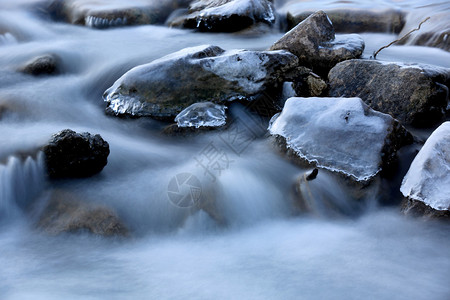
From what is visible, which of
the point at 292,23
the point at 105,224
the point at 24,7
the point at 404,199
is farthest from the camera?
the point at 24,7

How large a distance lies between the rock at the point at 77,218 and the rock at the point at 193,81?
1714 mm

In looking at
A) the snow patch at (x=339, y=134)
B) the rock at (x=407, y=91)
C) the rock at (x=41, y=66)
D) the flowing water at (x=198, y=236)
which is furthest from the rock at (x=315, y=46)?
the rock at (x=41, y=66)

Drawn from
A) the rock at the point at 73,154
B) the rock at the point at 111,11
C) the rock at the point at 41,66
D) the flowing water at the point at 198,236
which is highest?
the rock at the point at 111,11

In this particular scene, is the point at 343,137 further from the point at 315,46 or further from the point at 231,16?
the point at 231,16

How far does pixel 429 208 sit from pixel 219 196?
5.41 ft

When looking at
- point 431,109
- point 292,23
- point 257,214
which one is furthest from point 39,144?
point 292,23

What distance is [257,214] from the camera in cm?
Answer: 335

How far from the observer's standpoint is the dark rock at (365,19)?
8023mm

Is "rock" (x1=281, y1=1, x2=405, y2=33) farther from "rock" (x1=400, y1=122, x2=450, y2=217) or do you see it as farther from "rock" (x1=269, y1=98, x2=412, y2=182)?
"rock" (x1=400, y1=122, x2=450, y2=217)

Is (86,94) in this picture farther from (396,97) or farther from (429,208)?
(429,208)

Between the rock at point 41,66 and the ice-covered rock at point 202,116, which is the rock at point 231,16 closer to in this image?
the rock at point 41,66

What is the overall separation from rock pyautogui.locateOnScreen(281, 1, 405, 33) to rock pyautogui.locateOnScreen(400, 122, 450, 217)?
534 cm

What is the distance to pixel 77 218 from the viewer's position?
121 inches

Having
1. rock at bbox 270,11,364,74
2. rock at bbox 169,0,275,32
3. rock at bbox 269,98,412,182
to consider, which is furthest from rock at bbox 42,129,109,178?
rock at bbox 169,0,275,32
